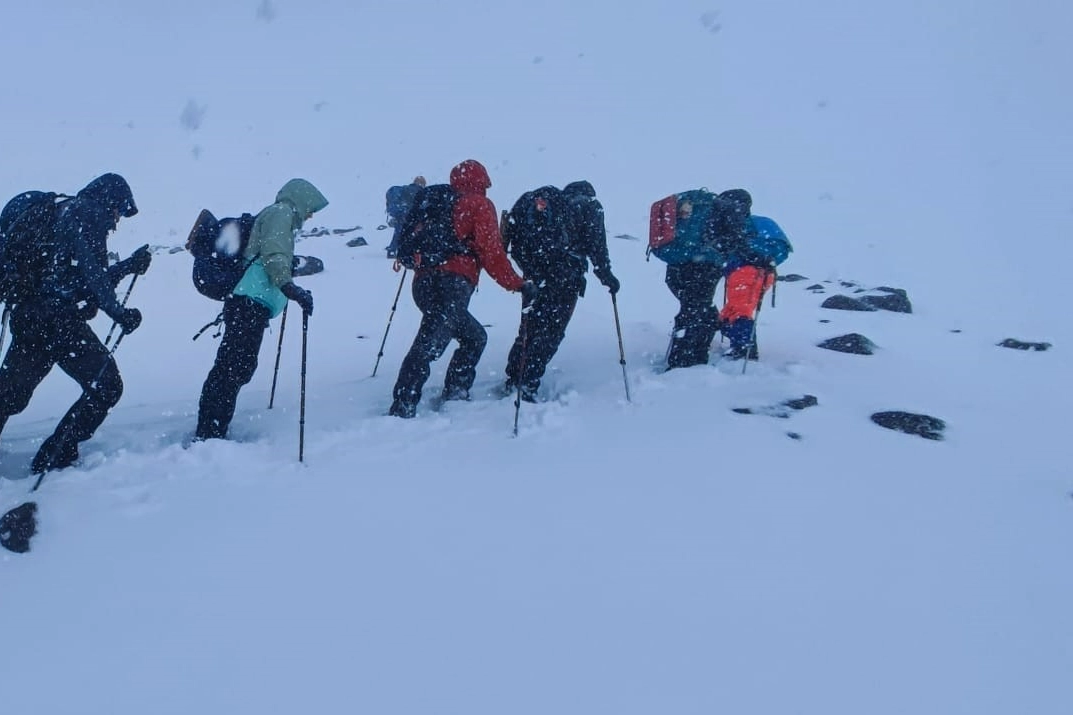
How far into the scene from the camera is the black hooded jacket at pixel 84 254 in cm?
415

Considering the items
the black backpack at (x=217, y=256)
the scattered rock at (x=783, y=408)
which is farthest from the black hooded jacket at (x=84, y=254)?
the scattered rock at (x=783, y=408)

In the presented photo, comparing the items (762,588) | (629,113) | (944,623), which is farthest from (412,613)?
(629,113)

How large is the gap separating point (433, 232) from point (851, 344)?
502 centimetres

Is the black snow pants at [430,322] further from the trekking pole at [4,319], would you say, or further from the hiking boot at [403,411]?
the trekking pole at [4,319]

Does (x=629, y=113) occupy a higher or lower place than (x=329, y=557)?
higher

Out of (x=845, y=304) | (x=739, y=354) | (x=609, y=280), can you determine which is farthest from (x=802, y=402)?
(x=845, y=304)

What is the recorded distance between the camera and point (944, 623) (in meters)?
2.85

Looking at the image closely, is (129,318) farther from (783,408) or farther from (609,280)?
(783,408)

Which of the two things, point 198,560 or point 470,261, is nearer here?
point 198,560

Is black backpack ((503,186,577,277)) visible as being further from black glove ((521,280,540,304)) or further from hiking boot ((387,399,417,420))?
hiking boot ((387,399,417,420))

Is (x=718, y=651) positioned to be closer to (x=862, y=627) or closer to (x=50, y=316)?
(x=862, y=627)

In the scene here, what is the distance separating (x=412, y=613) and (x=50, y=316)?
3128 millimetres

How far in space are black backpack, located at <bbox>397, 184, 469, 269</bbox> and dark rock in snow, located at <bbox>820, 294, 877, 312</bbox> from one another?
747 centimetres

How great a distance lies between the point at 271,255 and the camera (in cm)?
471
